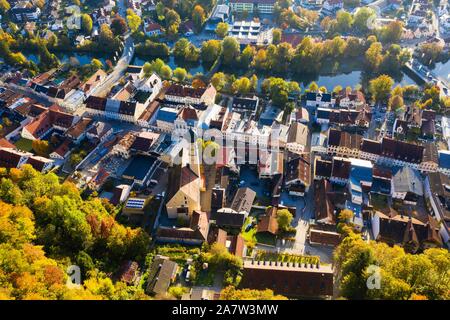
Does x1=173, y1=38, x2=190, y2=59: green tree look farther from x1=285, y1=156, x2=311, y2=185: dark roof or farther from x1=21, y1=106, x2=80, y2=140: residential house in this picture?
x1=285, y1=156, x2=311, y2=185: dark roof

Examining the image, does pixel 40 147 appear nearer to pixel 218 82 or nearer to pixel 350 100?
pixel 218 82

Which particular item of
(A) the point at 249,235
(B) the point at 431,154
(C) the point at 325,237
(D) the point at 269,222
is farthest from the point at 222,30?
(C) the point at 325,237

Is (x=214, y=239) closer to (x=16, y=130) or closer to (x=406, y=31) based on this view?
(x=16, y=130)

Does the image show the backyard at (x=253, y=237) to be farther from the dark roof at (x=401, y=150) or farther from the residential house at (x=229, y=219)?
the dark roof at (x=401, y=150)

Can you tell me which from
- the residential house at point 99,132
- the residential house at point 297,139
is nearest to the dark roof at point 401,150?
the residential house at point 297,139

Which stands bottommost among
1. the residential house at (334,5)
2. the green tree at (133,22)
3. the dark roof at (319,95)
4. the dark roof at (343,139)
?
the dark roof at (343,139)

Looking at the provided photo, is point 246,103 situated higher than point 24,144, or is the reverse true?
point 246,103

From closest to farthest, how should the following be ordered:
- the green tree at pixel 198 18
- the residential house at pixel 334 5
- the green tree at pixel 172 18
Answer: the green tree at pixel 172 18 → the green tree at pixel 198 18 → the residential house at pixel 334 5

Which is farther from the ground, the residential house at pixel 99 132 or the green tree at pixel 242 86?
the green tree at pixel 242 86
